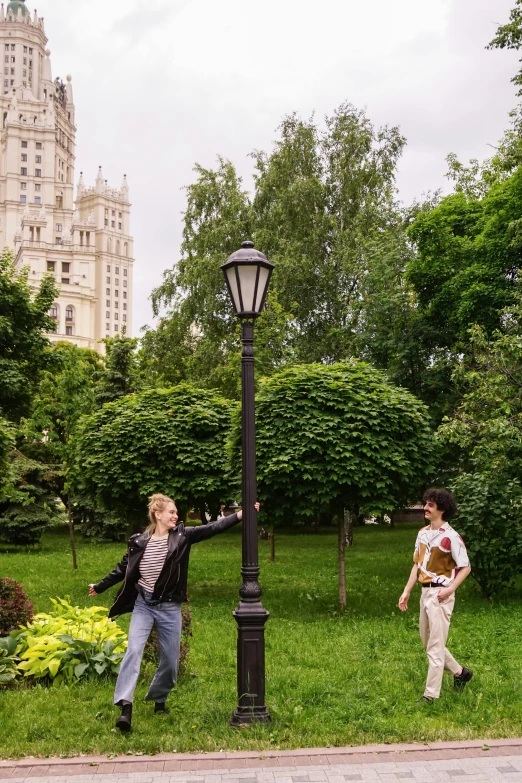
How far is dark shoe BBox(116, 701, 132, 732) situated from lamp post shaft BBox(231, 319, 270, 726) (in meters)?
0.90

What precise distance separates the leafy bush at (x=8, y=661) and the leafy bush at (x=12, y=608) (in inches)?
13.7

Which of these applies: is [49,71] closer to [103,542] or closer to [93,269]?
[93,269]

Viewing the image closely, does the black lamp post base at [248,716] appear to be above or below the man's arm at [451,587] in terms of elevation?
below

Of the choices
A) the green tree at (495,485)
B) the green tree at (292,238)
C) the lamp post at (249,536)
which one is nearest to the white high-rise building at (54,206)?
the green tree at (292,238)

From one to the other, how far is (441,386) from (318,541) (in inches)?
484

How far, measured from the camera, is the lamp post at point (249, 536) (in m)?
7.32

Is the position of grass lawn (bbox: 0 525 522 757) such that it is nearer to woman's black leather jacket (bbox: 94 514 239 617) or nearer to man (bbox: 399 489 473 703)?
man (bbox: 399 489 473 703)

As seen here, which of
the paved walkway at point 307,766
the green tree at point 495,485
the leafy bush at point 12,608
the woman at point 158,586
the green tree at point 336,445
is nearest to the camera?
the paved walkway at point 307,766

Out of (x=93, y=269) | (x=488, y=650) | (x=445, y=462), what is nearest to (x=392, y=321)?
(x=445, y=462)

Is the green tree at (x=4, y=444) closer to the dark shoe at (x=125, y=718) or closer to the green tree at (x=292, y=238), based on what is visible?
the dark shoe at (x=125, y=718)

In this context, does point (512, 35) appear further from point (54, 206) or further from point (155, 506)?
point (54, 206)

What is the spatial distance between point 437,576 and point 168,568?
101 inches

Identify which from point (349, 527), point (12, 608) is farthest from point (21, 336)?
point (12, 608)

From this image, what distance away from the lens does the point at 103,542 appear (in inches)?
1320
